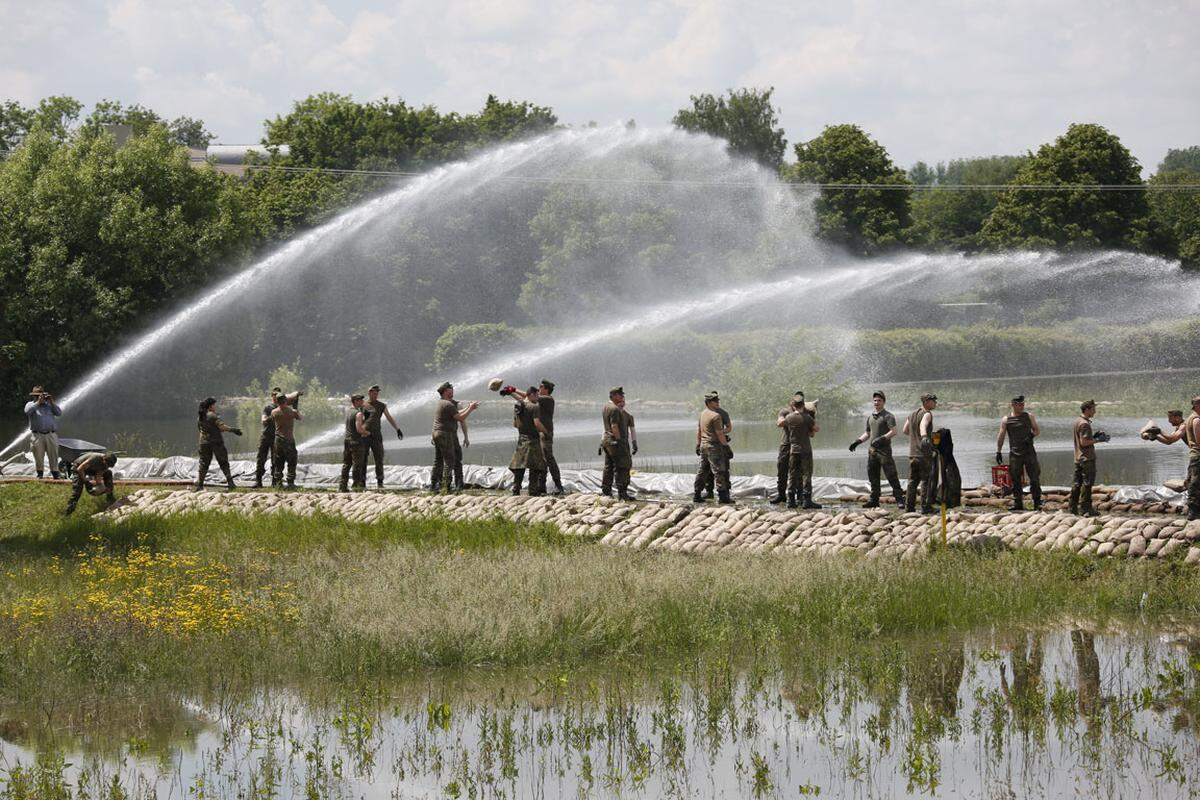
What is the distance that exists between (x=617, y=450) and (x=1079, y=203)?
50.3 meters

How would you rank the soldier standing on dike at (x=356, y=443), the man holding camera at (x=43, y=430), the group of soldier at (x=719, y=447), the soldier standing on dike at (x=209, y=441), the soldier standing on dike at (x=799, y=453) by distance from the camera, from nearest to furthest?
the group of soldier at (x=719, y=447)
the soldier standing on dike at (x=799, y=453)
the soldier standing on dike at (x=356, y=443)
the soldier standing on dike at (x=209, y=441)
the man holding camera at (x=43, y=430)

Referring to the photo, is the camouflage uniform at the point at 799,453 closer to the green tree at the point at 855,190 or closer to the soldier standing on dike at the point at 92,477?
the soldier standing on dike at the point at 92,477

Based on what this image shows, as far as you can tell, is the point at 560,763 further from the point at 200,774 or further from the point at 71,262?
the point at 71,262

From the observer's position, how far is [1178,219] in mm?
82250

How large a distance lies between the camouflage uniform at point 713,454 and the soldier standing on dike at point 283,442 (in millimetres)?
7786

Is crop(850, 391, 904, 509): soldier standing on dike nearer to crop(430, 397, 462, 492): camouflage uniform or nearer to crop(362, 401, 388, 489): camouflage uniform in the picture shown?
crop(430, 397, 462, 492): camouflage uniform

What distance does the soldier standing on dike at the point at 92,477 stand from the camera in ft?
80.5

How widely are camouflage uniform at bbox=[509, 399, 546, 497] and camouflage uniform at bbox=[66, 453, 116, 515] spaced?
25.0 ft

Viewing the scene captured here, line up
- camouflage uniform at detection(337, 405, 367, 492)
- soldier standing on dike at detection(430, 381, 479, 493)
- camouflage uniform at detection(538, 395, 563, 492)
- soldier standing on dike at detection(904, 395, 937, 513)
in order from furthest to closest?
camouflage uniform at detection(337, 405, 367, 492)
soldier standing on dike at detection(430, 381, 479, 493)
camouflage uniform at detection(538, 395, 563, 492)
soldier standing on dike at detection(904, 395, 937, 513)

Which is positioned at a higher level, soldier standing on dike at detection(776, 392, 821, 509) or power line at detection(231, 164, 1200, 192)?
power line at detection(231, 164, 1200, 192)

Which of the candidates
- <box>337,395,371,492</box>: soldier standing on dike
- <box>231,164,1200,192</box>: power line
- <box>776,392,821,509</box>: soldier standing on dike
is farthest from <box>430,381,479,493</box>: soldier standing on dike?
<box>231,164,1200,192</box>: power line

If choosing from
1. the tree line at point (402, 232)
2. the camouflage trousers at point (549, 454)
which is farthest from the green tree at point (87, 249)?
the camouflage trousers at point (549, 454)

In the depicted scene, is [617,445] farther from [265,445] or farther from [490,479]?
[265,445]

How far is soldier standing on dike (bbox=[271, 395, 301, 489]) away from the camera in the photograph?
82.1ft
